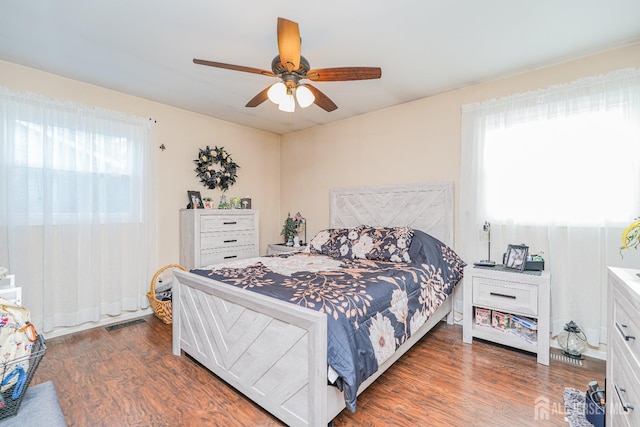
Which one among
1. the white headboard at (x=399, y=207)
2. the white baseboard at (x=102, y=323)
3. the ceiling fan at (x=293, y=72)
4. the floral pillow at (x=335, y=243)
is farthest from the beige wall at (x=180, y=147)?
the ceiling fan at (x=293, y=72)

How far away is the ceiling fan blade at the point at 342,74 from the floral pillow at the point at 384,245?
5.38 feet

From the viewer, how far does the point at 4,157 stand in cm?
261

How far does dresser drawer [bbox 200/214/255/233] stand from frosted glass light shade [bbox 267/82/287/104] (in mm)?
2107

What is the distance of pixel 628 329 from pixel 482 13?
2016 mm

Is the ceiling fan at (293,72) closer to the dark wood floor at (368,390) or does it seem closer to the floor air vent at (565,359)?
the dark wood floor at (368,390)

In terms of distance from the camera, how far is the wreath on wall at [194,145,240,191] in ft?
13.1

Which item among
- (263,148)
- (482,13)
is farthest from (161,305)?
(482,13)

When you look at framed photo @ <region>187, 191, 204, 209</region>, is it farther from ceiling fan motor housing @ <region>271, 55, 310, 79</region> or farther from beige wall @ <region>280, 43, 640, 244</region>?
ceiling fan motor housing @ <region>271, 55, 310, 79</region>

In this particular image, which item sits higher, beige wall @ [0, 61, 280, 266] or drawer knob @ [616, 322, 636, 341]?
beige wall @ [0, 61, 280, 266]

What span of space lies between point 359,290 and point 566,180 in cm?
217

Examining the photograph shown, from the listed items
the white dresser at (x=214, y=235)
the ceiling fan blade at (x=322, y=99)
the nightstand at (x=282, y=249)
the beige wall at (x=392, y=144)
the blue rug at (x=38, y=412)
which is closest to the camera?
the blue rug at (x=38, y=412)

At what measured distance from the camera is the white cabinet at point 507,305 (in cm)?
240

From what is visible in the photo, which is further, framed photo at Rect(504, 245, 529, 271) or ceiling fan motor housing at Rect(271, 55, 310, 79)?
framed photo at Rect(504, 245, 529, 271)

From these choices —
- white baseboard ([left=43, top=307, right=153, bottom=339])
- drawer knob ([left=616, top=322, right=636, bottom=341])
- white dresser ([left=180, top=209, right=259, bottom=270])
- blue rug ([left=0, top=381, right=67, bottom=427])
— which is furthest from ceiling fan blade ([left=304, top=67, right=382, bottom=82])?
white baseboard ([left=43, top=307, right=153, bottom=339])
